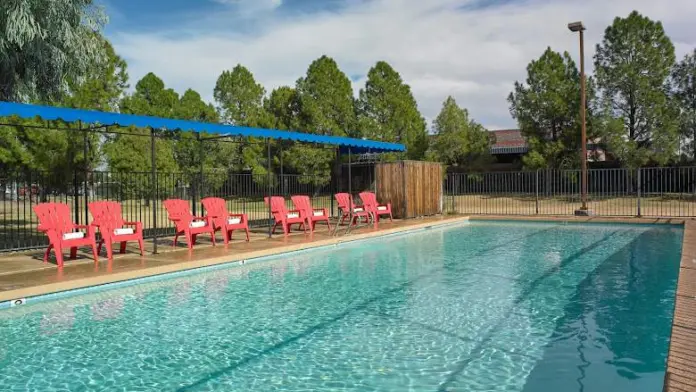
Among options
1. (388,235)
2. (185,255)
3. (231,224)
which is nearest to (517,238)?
(388,235)

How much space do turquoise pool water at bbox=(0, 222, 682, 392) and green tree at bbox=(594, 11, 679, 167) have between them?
16822 mm

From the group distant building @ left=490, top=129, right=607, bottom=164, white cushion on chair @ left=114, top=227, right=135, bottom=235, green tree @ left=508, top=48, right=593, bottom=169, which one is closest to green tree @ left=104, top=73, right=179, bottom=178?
white cushion on chair @ left=114, top=227, right=135, bottom=235

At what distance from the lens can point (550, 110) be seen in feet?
85.9

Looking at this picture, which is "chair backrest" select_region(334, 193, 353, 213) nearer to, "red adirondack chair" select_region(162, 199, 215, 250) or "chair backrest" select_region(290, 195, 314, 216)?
"chair backrest" select_region(290, 195, 314, 216)

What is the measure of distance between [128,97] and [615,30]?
849 inches

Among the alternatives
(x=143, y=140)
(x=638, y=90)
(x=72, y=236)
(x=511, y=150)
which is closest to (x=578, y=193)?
(x=638, y=90)

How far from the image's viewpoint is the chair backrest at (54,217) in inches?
296

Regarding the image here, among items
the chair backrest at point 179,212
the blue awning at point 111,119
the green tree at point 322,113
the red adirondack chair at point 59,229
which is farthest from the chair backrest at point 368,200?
→ the green tree at point 322,113

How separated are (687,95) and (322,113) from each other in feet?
55.4

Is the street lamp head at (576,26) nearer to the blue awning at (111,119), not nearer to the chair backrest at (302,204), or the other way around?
the blue awning at (111,119)

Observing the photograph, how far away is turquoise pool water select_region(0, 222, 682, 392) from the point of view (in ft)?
12.9

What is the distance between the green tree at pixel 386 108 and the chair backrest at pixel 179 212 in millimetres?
19082

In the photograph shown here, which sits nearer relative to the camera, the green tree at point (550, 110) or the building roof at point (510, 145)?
the green tree at point (550, 110)

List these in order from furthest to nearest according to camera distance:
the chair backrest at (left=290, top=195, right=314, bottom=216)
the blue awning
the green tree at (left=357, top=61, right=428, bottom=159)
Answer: the green tree at (left=357, top=61, right=428, bottom=159), the chair backrest at (left=290, top=195, right=314, bottom=216), the blue awning
